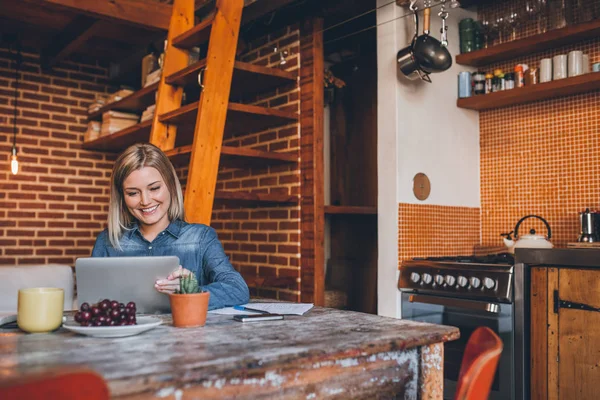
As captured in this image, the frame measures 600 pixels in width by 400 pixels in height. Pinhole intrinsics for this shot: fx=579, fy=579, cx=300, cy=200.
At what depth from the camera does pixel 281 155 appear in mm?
3436

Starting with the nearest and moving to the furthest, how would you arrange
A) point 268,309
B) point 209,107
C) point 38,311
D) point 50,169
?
point 38,311 → point 268,309 → point 209,107 → point 50,169

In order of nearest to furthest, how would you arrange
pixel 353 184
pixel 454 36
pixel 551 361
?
pixel 551 361 < pixel 454 36 < pixel 353 184

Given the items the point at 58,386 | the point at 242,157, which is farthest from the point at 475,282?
the point at 58,386

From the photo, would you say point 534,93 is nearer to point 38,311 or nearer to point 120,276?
point 120,276

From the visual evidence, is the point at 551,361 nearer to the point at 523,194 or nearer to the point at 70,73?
the point at 523,194

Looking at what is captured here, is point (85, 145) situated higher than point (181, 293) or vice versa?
point (85, 145)

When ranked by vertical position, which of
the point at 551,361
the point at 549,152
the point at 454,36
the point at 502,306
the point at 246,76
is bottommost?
the point at 551,361

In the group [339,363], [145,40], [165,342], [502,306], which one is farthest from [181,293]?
[145,40]

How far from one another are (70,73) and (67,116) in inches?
14.3

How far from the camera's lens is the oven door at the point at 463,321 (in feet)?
9.04

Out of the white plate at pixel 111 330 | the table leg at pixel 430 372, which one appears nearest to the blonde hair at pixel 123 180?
the white plate at pixel 111 330

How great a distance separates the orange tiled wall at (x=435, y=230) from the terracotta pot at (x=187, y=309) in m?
2.02

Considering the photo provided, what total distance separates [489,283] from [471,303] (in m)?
0.15

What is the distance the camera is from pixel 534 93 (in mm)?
3291
